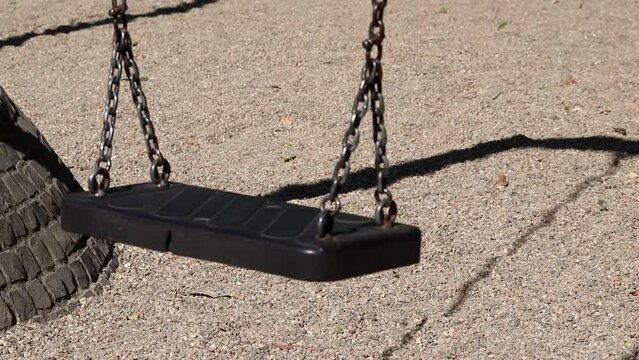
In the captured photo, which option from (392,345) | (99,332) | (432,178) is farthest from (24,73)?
(392,345)

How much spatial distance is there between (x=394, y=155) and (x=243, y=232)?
12.4 ft

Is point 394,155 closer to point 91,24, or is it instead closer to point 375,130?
point 375,130

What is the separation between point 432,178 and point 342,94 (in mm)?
1769

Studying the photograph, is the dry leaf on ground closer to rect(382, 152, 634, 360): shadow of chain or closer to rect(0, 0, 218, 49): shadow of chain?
rect(382, 152, 634, 360): shadow of chain

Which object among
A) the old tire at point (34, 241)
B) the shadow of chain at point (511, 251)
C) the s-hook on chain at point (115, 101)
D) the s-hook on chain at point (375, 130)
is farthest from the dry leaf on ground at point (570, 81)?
the s-hook on chain at point (375, 130)

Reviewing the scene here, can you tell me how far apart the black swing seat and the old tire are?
1.32m

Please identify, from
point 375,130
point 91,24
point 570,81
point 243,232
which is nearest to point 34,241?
point 243,232

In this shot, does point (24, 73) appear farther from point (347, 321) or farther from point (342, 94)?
point (347, 321)

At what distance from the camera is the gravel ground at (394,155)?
4.89 m

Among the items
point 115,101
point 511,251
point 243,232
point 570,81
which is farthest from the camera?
point 570,81

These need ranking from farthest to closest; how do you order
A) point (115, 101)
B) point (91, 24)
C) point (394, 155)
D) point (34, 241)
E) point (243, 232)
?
point (91, 24)
point (394, 155)
point (34, 241)
point (115, 101)
point (243, 232)

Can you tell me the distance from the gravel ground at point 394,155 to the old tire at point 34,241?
9 centimetres

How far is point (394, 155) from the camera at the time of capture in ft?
22.7

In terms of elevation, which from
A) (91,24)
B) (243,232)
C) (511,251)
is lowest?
(511,251)
